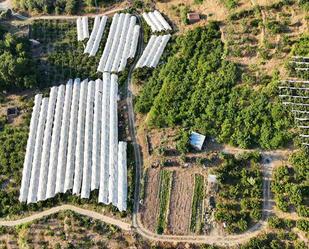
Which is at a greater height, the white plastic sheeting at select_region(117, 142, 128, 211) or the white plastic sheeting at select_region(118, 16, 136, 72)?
the white plastic sheeting at select_region(118, 16, 136, 72)

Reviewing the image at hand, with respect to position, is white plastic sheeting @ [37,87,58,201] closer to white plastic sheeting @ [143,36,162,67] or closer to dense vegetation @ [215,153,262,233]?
white plastic sheeting @ [143,36,162,67]

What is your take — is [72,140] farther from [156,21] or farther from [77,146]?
[156,21]

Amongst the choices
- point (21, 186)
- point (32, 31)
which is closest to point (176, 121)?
point (21, 186)

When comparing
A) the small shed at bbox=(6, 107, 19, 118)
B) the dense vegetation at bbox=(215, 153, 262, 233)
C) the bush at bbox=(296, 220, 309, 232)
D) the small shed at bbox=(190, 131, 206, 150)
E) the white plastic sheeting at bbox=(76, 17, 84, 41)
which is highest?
the white plastic sheeting at bbox=(76, 17, 84, 41)

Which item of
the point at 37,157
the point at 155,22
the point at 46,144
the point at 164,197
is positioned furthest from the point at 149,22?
the point at 164,197

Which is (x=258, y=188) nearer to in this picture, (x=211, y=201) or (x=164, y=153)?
(x=211, y=201)

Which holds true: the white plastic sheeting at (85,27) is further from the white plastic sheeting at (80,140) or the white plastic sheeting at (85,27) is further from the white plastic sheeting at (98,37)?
the white plastic sheeting at (80,140)

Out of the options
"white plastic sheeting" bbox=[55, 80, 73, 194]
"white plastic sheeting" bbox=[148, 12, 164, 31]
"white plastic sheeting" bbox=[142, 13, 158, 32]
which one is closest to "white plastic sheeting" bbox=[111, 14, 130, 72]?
"white plastic sheeting" bbox=[142, 13, 158, 32]
